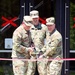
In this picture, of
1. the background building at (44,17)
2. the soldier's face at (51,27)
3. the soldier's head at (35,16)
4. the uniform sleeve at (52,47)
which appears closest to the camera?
the uniform sleeve at (52,47)

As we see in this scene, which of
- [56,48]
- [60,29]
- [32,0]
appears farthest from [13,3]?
[56,48]

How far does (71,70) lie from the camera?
11789 millimetres

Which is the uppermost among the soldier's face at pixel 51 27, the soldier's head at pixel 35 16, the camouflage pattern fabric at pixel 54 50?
the soldier's head at pixel 35 16

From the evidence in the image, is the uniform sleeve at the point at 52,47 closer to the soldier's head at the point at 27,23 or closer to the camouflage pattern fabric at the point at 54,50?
the camouflage pattern fabric at the point at 54,50

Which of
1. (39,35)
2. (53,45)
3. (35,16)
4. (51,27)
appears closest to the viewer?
(53,45)

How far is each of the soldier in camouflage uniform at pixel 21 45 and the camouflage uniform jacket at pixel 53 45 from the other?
1.22 ft

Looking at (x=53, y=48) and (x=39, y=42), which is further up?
(x=39, y=42)

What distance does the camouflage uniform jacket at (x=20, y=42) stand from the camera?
10070 millimetres

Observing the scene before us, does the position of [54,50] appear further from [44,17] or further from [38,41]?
[44,17]

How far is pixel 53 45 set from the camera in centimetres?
1005

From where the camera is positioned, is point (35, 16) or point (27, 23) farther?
point (35, 16)

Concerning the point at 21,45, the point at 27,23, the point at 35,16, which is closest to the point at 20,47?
the point at 21,45

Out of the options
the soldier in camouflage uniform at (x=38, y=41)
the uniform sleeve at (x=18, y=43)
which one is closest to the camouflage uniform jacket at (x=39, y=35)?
the soldier in camouflage uniform at (x=38, y=41)

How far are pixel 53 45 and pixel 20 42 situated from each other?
70 cm
